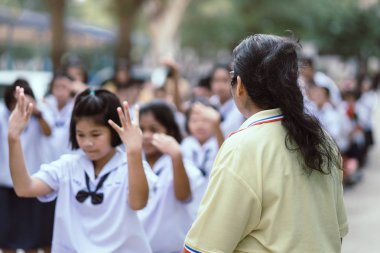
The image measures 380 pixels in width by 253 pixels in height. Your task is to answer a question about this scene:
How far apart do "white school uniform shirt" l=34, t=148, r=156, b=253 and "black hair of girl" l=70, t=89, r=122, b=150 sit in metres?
0.19

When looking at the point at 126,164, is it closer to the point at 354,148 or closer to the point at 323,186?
the point at 323,186

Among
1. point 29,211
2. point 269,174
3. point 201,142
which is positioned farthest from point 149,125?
point 269,174

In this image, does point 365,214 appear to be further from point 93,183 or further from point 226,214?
point 226,214

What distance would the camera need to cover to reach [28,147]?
4.21m

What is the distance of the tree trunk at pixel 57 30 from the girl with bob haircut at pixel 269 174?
14.2 metres

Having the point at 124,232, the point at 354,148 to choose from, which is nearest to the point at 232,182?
the point at 124,232

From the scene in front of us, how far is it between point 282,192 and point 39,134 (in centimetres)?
283

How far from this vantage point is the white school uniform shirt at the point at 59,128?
436 centimetres

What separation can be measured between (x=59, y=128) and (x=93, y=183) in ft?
6.61

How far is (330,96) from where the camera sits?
26.5 feet

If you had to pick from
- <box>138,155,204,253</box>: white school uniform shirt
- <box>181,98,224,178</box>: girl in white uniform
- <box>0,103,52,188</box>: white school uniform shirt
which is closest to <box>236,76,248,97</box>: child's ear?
<box>138,155,204,253</box>: white school uniform shirt

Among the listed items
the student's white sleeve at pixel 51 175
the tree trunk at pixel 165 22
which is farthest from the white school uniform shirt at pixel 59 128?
the tree trunk at pixel 165 22

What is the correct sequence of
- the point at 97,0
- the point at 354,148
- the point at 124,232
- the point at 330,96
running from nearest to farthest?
1. the point at 124,232
2. the point at 330,96
3. the point at 354,148
4. the point at 97,0

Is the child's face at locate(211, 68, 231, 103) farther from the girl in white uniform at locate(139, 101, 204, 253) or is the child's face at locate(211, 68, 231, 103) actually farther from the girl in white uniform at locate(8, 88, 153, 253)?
the girl in white uniform at locate(8, 88, 153, 253)
